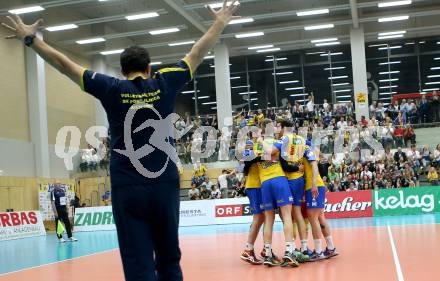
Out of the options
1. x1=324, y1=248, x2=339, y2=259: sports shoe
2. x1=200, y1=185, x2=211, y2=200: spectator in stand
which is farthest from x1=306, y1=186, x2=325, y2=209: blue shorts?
x1=200, y1=185, x2=211, y2=200: spectator in stand

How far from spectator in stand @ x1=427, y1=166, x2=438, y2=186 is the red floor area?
377 inches

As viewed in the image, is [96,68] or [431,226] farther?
[96,68]

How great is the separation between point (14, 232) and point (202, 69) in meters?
19.6

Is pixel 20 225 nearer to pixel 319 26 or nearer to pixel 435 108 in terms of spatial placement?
A: pixel 319 26

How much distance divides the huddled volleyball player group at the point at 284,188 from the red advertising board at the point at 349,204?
12274 mm

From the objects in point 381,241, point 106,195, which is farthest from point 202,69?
point 381,241

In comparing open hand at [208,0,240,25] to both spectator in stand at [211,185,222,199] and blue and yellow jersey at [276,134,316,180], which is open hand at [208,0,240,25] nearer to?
blue and yellow jersey at [276,134,316,180]

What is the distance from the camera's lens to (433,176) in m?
22.4

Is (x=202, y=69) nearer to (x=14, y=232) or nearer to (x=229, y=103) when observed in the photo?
(x=229, y=103)

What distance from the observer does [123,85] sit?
3361 mm

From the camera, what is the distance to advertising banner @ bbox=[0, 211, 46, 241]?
20516 mm

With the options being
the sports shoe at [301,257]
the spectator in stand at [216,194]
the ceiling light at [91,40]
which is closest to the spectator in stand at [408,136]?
the spectator in stand at [216,194]

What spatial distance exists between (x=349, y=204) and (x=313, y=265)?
13.5 meters

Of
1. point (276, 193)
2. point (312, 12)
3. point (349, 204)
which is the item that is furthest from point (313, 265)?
point (312, 12)
